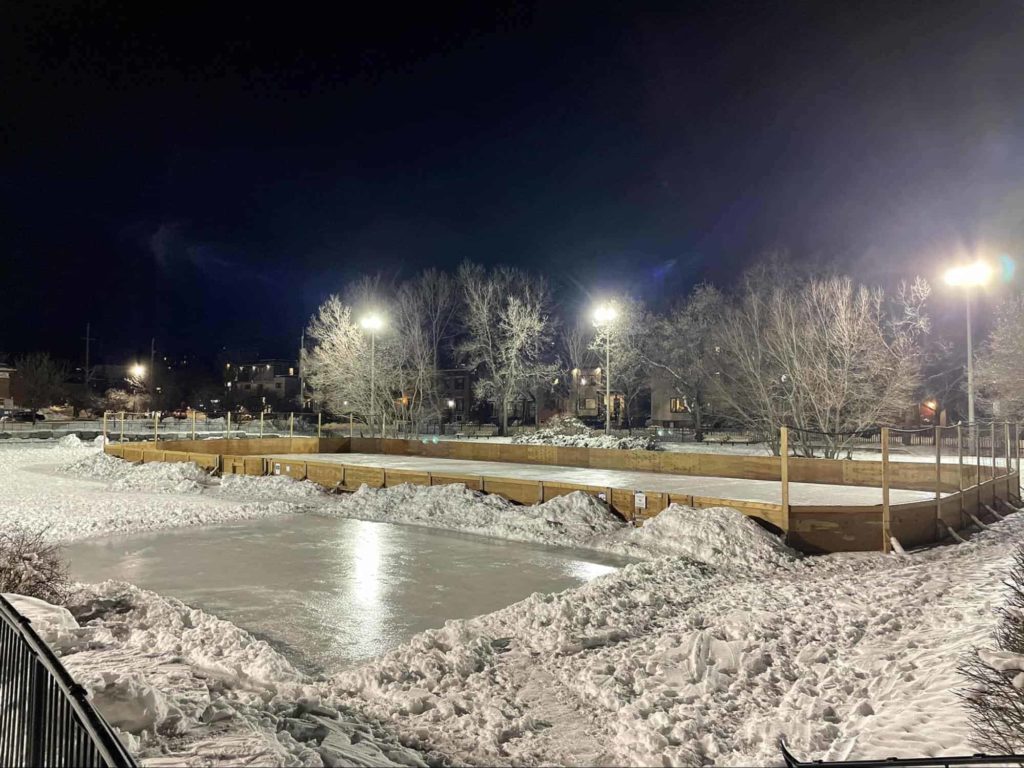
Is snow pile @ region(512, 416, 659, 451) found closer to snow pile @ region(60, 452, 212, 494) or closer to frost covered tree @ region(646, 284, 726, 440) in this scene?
frost covered tree @ region(646, 284, 726, 440)

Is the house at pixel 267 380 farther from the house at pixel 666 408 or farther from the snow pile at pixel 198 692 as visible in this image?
the snow pile at pixel 198 692

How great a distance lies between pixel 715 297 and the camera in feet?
154

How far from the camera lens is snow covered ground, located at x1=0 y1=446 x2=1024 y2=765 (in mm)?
4891

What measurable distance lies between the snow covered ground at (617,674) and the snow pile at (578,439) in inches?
678

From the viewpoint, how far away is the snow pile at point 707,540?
11.2m

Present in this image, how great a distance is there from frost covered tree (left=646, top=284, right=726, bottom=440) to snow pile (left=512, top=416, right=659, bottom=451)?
1044 centimetres

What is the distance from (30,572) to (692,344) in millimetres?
42162

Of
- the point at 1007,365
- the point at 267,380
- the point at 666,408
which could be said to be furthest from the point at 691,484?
the point at 267,380

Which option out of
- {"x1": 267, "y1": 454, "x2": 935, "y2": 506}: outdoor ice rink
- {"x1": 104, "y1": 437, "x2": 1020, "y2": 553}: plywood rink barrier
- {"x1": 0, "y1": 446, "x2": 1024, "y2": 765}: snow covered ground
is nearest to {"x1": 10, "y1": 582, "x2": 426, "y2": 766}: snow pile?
{"x1": 0, "y1": 446, "x2": 1024, "y2": 765}: snow covered ground

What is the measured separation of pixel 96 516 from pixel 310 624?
10483 millimetres

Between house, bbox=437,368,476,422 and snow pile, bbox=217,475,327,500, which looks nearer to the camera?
snow pile, bbox=217,475,327,500

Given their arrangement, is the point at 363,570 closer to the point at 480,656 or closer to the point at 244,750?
the point at 480,656

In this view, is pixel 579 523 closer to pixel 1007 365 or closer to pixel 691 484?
pixel 691 484

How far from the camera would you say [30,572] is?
26.6 ft
